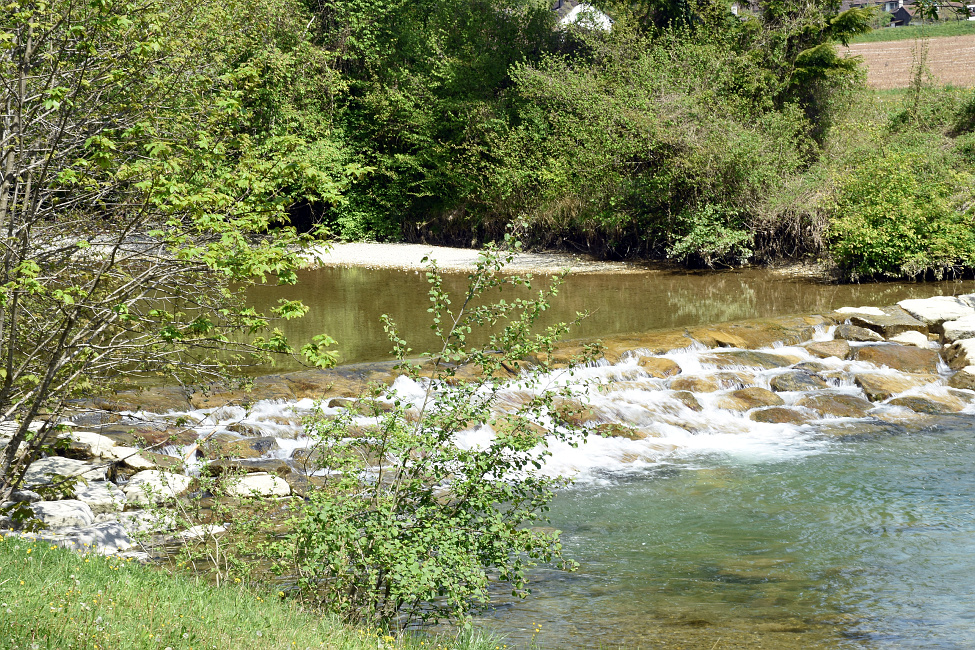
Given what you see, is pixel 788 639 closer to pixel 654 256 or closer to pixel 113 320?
pixel 113 320

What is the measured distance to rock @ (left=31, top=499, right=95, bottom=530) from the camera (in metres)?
8.20

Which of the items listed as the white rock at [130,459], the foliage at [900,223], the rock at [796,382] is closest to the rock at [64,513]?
the white rock at [130,459]

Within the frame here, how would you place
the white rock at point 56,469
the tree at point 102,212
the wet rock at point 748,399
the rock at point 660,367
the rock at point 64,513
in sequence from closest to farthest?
the tree at point 102,212, the rock at point 64,513, the white rock at point 56,469, the wet rock at point 748,399, the rock at point 660,367

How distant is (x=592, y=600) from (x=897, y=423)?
7.71m

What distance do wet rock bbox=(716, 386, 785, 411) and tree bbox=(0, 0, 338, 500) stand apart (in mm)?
8809

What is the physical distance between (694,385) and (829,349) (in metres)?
3.36

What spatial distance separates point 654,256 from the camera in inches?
1126

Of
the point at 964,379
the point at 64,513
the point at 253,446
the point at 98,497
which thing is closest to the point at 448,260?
the point at 964,379

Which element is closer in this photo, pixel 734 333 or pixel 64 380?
pixel 64 380

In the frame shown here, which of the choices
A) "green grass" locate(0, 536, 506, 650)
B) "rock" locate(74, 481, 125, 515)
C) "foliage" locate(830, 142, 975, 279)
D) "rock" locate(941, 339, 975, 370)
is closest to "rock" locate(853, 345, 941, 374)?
"rock" locate(941, 339, 975, 370)

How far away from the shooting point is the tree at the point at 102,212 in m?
5.61

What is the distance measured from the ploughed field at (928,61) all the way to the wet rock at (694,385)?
26.6 m

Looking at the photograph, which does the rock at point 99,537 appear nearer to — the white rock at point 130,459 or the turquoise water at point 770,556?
the white rock at point 130,459

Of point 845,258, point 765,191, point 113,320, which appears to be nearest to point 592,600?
point 113,320
